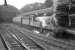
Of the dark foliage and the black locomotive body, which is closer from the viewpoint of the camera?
the black locomotive body

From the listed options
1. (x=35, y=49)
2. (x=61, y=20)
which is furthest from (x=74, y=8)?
(x=35, y=49)

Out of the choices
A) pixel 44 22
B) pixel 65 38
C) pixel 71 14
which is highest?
pixel 71 14

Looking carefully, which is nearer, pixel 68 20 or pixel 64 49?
pixel 64 49

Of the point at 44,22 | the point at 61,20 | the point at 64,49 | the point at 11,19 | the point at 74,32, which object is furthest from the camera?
the point at 11,19

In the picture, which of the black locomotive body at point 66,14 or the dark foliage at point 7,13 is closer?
the black locomotive body at point 66,14

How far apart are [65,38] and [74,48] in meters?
4.06

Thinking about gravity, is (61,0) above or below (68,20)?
above

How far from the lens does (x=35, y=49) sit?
9.12 m

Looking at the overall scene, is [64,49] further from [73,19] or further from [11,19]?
[11,19]

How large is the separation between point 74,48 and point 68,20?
22.1 ft

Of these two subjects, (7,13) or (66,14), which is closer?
(66,14)

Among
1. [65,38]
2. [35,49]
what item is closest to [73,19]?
[65,38]

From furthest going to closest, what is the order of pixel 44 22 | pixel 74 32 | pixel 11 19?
pixel 11 19, pixel 44 22, pixel 74 32

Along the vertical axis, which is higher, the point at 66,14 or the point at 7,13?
the point at 7,13
